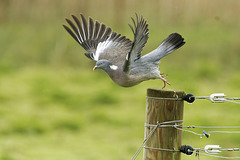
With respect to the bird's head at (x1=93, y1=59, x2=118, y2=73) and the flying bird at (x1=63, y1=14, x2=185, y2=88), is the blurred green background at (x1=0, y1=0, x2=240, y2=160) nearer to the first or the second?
the flying bird at (x1=63, y1=14, x2=185, y2=88)

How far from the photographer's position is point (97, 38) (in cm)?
518

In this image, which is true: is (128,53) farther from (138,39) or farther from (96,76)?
(96,76)

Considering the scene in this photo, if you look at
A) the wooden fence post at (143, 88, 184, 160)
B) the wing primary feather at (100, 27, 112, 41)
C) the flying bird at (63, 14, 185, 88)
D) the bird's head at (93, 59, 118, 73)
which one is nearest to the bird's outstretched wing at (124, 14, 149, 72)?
the flying bird at (63, 14, 185, 88)

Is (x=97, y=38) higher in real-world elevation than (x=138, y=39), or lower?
higher

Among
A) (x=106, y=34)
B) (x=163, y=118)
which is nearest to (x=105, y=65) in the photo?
(x=106, y=34)

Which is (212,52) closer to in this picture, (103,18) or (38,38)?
(103,18)

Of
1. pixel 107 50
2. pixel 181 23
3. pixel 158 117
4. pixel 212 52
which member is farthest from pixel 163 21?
pixel 158 117

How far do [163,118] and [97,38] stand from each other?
2.37m

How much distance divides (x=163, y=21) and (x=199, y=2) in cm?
87

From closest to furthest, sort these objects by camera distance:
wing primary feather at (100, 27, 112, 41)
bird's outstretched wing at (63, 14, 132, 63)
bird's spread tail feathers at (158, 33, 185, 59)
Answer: bird's spread tail feathers at (158, 33, 185, 59), bird's outstretched wing at (63, 14, 132, 63), wing primary feather at (100, 27, 112, 41)

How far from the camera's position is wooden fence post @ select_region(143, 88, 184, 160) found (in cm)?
296

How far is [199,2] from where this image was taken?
1059cm

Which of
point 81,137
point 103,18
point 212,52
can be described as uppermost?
point 103,18

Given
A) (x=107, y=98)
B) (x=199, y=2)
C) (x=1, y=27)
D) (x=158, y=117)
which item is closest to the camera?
(x=158, y=117)
